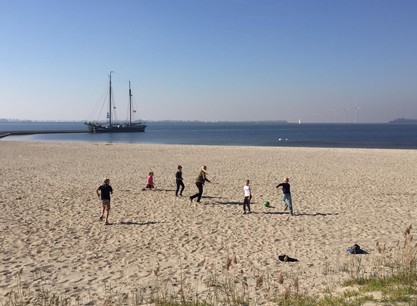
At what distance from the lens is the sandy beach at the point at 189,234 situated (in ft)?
22.3

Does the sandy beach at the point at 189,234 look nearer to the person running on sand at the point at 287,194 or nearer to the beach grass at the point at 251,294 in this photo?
the beach grass at the point at 251,294

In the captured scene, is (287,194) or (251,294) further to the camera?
(287,194)

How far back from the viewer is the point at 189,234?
9.82 metres

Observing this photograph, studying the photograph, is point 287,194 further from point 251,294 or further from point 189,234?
point 251,294

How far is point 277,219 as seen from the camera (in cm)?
1134

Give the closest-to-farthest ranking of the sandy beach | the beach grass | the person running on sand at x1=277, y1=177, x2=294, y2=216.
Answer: the beach grass < the sandy beach < the person running on sand at x1=277, y1=177, x2=294, y2=216

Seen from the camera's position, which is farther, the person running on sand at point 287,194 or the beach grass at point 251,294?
the person running on sand at point 287,194

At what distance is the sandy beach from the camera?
6793mm

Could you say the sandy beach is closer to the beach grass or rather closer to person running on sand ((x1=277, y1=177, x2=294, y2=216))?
the beach grass

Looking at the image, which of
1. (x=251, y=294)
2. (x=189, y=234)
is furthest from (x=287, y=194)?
(x=251, y=294)

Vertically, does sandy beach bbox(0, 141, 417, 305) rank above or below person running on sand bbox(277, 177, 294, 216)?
below

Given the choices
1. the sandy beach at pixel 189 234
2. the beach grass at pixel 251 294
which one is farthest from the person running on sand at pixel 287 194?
the beach grass at pixel 251 294

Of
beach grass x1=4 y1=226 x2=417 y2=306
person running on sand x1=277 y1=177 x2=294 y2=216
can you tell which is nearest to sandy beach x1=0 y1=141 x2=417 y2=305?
beach grass x1=4 y1=226 x2=417 y2=306

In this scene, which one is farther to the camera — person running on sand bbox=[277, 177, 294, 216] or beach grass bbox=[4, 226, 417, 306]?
person running on sand bbox=[277, 177, 294, 216]
